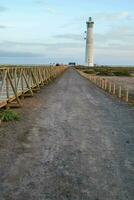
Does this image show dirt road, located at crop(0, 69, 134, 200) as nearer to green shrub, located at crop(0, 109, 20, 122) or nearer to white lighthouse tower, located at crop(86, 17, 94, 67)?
green shrub, located at crop(0, 109, 20, 122)

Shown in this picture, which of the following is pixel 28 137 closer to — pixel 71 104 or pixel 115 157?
pixel 115 157

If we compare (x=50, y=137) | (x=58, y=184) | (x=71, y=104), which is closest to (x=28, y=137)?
(x=50, y=137)

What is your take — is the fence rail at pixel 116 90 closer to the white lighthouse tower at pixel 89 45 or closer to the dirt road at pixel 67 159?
the dirt road at pixel 67 159

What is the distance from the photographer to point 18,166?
8.14 meters

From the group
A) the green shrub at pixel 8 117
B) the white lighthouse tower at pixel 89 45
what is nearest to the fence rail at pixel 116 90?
the green shrub at pixel 8 117

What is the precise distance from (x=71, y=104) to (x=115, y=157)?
38.3 feet

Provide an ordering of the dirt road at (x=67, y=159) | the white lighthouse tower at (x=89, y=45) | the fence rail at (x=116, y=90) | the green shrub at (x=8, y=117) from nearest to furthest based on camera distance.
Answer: the dirt road at (x=67, y=159), the green shrub at (x=8, y=117), the fence rail at (x=116, y=90), the white lighthouse tower at (x=89, y=45)

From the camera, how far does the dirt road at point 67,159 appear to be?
21.9 feet

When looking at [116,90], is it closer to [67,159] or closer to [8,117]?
[8,117]

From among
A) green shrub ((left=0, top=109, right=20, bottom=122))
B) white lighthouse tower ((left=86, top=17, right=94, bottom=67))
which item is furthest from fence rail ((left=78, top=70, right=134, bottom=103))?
white lighthouse tower ((left=86, top=17, right=94, bottom=67))

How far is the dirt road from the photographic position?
6.67 meters

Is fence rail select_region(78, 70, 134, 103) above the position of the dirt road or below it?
below

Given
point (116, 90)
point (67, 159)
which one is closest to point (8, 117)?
point (67, 159)

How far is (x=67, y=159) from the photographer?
8.77 metres
